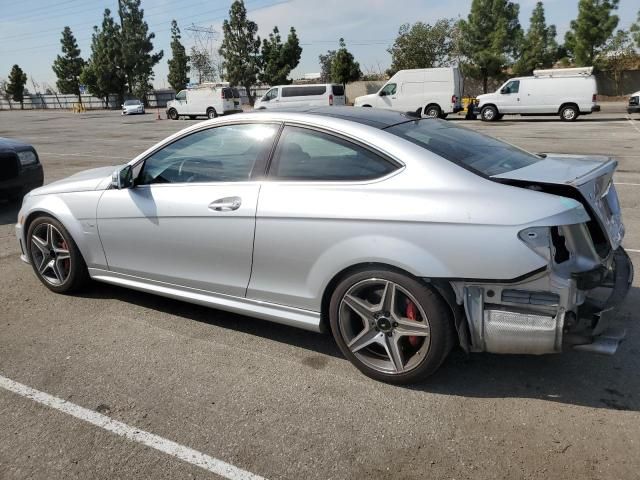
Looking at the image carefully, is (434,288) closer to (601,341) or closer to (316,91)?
(601,341)

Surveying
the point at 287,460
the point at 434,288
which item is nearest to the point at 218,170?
the point at 434,288

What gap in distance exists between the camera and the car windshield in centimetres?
307

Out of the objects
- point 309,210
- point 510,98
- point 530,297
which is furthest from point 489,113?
point 530,297

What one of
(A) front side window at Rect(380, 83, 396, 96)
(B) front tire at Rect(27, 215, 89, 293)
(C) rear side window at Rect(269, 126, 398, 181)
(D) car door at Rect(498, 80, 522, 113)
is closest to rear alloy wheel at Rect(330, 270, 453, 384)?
(C) rear side window at Rect(269, 126, 398, 181)

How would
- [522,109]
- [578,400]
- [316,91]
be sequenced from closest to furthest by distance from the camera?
[578,400] < [522,109] < [316,91]

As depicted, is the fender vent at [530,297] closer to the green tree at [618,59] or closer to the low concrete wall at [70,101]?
the green tree at [618,59]

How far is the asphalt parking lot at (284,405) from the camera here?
99.0 inches

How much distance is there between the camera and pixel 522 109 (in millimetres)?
23469

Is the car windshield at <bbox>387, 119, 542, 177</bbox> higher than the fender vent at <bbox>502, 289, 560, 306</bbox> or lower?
higher

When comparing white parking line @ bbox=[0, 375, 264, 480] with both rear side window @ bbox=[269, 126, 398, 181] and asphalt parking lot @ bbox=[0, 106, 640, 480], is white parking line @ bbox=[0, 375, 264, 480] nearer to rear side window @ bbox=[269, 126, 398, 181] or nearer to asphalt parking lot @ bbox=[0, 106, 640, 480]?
asphalt parking lot @ bbox=[0, 106, 640, 480]

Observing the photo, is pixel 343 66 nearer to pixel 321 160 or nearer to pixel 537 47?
pixel 537 47

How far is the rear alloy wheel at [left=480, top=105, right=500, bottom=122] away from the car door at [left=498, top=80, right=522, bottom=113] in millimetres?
377

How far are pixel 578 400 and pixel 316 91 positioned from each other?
87.9 feet

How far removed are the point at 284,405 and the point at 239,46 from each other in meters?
49.9
